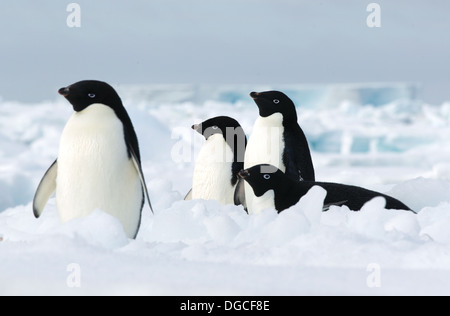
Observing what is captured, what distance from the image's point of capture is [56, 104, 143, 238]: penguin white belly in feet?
9.41

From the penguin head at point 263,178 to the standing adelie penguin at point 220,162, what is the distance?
2.34 feet

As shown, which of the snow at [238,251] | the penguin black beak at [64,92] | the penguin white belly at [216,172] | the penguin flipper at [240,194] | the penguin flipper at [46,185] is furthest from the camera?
the penguin white belly at [216,172]

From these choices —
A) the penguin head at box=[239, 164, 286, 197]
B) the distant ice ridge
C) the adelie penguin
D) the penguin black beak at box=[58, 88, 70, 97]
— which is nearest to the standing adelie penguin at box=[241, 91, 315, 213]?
the penguin head at box=[239, 164, 286, 197]

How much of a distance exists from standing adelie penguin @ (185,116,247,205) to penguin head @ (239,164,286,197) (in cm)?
71

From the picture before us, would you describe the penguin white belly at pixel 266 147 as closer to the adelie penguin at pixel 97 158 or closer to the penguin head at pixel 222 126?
the penguin head at pixel 222 126

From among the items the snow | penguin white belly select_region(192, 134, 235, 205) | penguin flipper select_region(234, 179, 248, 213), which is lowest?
the snow

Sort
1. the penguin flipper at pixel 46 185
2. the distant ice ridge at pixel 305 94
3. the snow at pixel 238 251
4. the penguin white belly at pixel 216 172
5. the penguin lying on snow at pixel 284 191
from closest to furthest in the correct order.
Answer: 1. the snow at pixel 238 251
2. the penguin flipper at pixel 46 185
3. the penguin lying on snow at pixel 284 191
4. the penguin white belly at pixel 216 172
5. the distant ice ridge at pixel 305 94

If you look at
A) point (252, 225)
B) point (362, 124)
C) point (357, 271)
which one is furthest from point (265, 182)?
point (362, 124)

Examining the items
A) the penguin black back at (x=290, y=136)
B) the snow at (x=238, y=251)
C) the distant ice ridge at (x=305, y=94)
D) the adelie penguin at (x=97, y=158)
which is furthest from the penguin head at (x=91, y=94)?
the distant ice ridge at (x=305, y=94)

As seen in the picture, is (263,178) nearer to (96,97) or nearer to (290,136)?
(290,136)

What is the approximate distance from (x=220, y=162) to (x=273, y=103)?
528 mm

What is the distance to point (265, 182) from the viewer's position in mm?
3227

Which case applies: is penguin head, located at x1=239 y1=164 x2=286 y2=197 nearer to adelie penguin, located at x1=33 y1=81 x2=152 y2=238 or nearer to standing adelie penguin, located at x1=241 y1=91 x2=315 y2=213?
standing adelie penguin, located at x1=241 y1=91 x2=315 y2=213

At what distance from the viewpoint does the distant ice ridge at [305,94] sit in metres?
14.1
